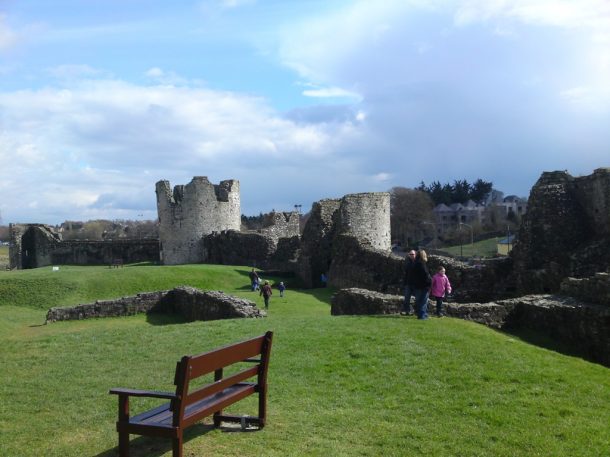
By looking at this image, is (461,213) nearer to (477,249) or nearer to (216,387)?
(477,249)

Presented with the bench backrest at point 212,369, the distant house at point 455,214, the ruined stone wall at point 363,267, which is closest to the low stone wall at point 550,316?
the bench backrest at point 212,369

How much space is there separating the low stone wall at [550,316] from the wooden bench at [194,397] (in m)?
8.68

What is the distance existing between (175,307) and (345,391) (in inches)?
618

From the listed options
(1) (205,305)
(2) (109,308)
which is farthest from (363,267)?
(2) (109,308)

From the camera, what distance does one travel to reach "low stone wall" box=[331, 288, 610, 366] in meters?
13.8

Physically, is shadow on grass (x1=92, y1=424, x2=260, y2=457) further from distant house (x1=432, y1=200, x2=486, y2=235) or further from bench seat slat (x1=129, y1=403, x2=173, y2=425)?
distant house (x1=432, y1=200, x2=486, y2=235)

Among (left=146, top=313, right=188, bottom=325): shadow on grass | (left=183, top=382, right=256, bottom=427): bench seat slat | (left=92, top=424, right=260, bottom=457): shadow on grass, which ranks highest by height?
(left=183, top=382, right=256, bottom=427): bench seat slat

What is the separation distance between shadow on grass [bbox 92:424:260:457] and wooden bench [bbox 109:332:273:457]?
0.15 metres

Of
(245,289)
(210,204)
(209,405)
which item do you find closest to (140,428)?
(209,405)

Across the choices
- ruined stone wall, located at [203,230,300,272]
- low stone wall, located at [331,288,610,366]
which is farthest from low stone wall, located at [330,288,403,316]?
ruined stone wall, located at [203,230,300,272]

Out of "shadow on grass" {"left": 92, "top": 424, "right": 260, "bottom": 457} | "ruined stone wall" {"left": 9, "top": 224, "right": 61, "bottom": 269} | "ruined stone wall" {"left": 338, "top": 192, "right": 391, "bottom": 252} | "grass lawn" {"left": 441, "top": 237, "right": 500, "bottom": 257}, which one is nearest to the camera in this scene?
"shadow on grass" {"left": 92, "top": 424, "right": 260, "bottom": 457}

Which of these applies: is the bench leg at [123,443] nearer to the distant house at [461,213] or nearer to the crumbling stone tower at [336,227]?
the crumbling stone tower at [336,227]

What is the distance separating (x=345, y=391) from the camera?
32.1ft

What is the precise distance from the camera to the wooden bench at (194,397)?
267 inches
